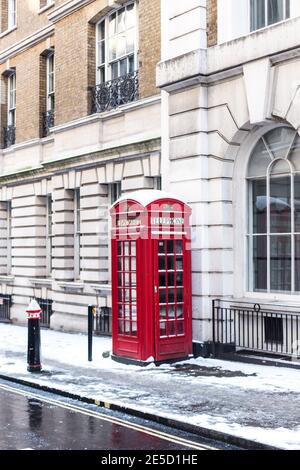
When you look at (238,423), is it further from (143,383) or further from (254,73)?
(254,73)

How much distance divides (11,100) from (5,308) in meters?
6.97

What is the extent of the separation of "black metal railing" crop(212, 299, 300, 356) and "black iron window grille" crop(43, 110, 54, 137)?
9.60 meters

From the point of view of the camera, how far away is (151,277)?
12648mm

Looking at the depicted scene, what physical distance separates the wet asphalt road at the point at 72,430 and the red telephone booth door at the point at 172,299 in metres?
3.03

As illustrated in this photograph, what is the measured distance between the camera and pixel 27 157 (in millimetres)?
21969

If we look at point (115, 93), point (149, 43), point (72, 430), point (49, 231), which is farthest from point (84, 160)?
point (72, 430)

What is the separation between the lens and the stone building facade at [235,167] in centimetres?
1282

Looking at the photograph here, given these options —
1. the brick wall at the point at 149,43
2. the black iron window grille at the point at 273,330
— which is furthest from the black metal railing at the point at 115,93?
the black iron window grille at the point at 273,330

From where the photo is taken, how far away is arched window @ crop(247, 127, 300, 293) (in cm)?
1279

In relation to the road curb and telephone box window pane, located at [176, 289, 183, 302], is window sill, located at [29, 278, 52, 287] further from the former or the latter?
the road curb

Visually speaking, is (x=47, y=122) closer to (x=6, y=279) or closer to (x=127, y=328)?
(x=6, y=279)

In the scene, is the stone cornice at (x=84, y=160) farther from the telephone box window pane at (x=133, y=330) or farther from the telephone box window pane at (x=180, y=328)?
the telephone box window pane at (x=133, y=330)

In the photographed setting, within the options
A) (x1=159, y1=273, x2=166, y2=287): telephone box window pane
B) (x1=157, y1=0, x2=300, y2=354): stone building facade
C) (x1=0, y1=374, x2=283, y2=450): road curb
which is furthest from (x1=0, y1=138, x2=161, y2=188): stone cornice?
(x1=0, y1=374, x2=283, y2=450): road curb

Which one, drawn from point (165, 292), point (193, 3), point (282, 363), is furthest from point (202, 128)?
point (282, 363)
